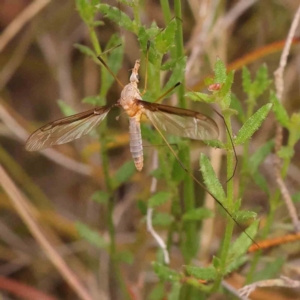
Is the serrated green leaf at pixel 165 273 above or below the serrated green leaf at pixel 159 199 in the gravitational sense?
below

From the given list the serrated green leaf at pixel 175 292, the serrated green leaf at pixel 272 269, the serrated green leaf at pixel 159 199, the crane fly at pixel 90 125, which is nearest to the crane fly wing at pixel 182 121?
the crane fly at pixel 90 125

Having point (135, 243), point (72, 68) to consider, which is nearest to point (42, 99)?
point (72, 68)

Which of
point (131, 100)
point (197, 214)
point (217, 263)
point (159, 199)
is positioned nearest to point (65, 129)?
point (131, 100)

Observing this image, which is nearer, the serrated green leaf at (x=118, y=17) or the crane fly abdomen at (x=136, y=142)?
the serrated green leaf at (x=118, y=17)

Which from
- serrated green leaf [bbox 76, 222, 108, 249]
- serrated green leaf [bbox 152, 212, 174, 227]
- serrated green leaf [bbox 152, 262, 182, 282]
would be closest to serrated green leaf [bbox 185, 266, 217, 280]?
serrated green leaf [bbox 152, 262, 182, 282]

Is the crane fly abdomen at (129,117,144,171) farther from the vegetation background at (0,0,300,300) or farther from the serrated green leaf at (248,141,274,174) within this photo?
the serrated green leaf at (248,141,274,174)

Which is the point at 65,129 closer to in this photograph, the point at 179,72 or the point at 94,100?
the point at 94,100

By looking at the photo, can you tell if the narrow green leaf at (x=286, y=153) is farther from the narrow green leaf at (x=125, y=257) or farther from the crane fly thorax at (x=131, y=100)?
the narrow green leaf at (x=125, y=257)
